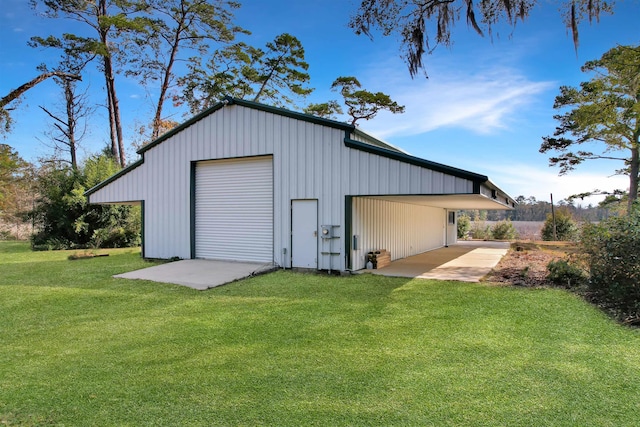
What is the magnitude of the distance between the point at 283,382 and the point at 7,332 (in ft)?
13.0

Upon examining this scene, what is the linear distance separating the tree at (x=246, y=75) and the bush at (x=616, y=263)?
832 inches

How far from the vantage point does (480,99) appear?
12.1m

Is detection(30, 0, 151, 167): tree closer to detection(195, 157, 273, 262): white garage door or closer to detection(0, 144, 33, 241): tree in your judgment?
detection(0, 144, 33, 241): tree

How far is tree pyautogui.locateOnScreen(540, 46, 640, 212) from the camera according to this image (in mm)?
16938

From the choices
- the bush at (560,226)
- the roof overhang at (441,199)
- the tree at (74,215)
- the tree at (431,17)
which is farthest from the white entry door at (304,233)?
the bush at (560,226)

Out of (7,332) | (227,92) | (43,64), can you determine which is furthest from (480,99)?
(43,64)

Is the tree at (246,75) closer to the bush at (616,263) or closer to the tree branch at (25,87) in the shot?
the tree branch at (25,87)

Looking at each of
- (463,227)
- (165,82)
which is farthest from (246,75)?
(463,227)

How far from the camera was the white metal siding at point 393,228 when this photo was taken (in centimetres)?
932

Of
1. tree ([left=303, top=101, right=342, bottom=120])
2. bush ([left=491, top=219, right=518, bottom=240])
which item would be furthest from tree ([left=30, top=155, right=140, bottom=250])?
bush ([left=491, top=219, right=518, bottom=240])

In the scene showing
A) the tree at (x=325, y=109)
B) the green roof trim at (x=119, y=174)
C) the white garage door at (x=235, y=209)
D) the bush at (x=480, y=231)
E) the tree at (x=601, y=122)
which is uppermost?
the tree at (x=325, y=109)

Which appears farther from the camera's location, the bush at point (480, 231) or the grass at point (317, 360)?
the bush at point (480, 231)

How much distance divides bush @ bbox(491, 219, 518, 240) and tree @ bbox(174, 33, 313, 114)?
1553 centimetres

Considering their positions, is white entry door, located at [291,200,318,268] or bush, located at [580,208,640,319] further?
white entry door, located at [291,200,318,268]
